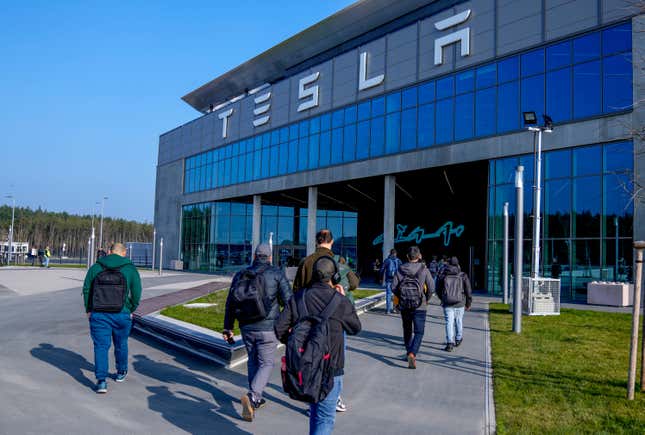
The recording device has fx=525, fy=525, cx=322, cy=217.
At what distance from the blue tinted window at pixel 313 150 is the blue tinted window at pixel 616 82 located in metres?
17.4

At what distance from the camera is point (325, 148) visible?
3338cm

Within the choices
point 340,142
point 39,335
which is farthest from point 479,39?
point 39,335

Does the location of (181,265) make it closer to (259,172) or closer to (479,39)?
(259,172)

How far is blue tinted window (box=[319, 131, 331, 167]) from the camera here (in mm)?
33062

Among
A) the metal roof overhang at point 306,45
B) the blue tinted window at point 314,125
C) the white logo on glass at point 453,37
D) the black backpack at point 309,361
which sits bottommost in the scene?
the black backpack at point 309,361

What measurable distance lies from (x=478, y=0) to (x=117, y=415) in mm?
24779

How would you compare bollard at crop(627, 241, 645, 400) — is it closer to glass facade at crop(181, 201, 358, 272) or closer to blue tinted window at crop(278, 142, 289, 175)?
blue tinted window at crop(278, 142, 289, 175)

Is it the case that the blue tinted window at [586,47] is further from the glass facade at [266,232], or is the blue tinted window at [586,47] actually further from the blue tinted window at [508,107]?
the glass facade at [266,232]

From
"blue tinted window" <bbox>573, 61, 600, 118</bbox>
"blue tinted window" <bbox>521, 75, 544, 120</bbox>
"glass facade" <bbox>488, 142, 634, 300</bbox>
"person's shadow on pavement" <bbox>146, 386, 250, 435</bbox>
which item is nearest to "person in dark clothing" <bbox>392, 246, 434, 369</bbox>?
"person's shadow on pavement" <bbox>146, 386, 250, 435</bbox>

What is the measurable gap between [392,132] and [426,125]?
2.38 metres

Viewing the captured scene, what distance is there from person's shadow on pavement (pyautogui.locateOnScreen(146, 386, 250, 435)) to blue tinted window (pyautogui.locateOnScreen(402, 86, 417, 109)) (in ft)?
77.6

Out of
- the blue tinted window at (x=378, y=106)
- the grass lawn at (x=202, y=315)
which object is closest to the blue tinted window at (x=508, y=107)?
the blue tinted window at (x=378, y=106)

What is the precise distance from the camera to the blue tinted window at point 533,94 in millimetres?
22703

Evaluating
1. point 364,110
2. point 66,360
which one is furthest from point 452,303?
point 364,110
